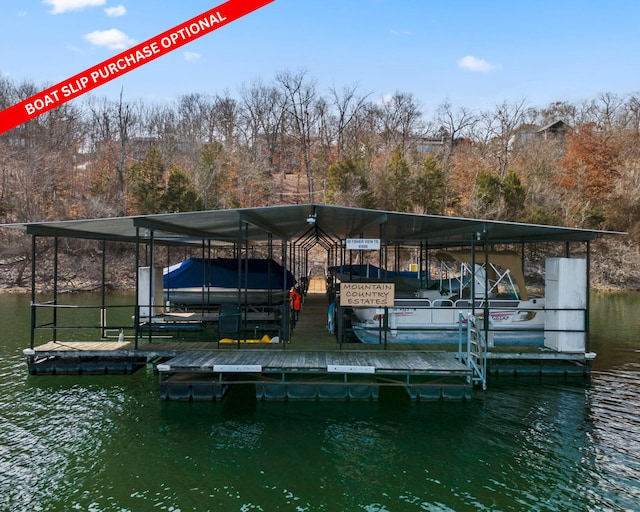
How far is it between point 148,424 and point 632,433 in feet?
29.2

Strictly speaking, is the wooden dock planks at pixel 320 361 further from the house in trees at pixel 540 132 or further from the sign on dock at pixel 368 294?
the house in trees at pixel 540 132

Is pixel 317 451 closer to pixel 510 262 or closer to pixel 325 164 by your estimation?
pixel 510 262

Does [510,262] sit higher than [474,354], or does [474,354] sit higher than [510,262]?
[510,262]

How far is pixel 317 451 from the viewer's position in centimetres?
776

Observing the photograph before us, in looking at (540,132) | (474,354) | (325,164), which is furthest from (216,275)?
(540,132)

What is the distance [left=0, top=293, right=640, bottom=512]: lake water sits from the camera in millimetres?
6426

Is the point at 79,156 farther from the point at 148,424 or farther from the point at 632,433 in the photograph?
the point at 632,433

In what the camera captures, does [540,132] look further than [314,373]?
Yes

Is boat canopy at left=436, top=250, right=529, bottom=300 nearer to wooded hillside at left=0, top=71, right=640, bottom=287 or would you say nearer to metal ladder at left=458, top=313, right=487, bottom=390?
metal ladder at left=458, top=313, right=487, bottom=390

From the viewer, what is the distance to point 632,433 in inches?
342

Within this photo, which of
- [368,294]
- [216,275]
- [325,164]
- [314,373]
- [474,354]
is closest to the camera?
[314,373]

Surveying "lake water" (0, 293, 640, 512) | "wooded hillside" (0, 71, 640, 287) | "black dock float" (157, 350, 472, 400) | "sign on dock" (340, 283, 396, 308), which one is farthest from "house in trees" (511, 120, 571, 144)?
"black dock float" (157, 350, 472, 400)

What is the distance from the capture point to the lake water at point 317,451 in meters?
6.43

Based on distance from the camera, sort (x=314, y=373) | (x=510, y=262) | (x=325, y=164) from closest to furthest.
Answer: (x=314, y=373) < (x=510, y=262) < (x=325, y=164)
